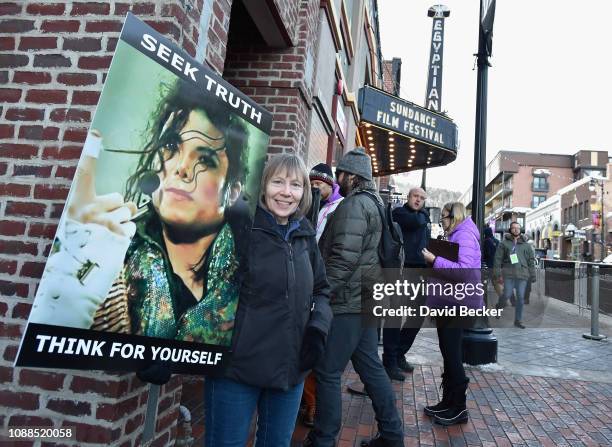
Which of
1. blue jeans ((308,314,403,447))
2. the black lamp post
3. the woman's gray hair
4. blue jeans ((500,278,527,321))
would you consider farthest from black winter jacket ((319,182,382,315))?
blue jeans ((500,278,527,321))

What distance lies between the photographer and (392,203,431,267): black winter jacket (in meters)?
4.56

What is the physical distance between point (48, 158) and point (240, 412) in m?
1.47

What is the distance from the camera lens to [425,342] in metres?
6.33

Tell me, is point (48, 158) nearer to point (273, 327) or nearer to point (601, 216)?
point (273, 327)

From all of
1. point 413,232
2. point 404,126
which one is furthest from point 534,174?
point 413,232

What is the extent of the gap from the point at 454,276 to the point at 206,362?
247 cm

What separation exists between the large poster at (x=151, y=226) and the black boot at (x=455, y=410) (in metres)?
2.49

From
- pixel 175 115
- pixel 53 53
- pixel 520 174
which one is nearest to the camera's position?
pixel 175 115

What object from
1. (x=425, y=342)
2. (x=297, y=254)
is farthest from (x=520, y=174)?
(x=297, y=254)

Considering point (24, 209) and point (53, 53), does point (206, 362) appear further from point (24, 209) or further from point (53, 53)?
point (53, 53)

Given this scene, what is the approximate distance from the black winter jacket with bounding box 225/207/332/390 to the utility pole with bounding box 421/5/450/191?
13.9 metres

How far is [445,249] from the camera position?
11.7ft

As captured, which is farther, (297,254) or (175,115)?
(297,254)

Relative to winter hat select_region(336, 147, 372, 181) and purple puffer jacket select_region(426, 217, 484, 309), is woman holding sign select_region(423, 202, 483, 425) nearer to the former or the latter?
purple puffer jacket select_region(426, 217, 484, 309)
